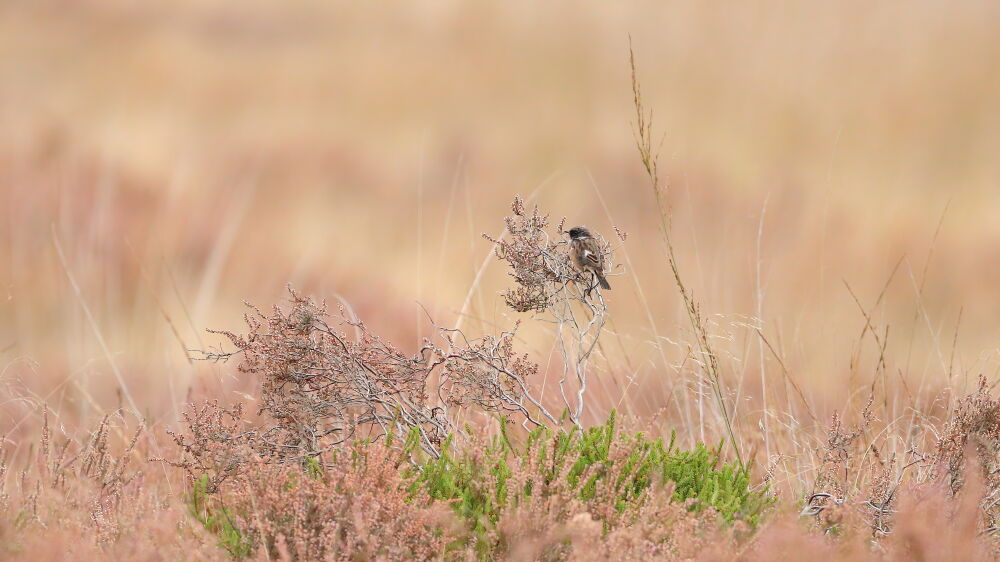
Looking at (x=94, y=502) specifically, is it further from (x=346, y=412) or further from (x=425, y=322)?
(x=425, y=322)

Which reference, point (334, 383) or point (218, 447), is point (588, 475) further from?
point (218, 447)

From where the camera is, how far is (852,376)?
4.49 metres

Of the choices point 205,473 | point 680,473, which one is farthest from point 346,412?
point 680,473

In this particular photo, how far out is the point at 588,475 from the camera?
260 centimetres

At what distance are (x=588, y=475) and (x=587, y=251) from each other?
0.70m

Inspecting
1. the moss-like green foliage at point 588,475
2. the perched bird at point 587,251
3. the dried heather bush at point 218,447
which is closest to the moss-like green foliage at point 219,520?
the dried heather bush at point 218,447

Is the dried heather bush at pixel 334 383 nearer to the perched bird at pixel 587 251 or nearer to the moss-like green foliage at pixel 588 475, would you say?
the moss-like green foliage at pixel 588 475

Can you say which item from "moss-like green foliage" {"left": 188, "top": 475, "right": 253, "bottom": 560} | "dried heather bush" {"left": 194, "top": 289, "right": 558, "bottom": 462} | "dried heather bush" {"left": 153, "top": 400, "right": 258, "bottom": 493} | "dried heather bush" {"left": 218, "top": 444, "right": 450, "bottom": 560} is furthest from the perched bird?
"moss-like green foliage" {"left": 188, "top": 475, "right": 253, "bottom": 560}

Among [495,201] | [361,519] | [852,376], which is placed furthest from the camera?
[495,201]

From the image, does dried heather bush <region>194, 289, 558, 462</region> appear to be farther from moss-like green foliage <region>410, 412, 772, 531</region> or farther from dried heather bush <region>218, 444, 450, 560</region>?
dried heather bush <region>218, 444, 450, 560</region>

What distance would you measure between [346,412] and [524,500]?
85cm

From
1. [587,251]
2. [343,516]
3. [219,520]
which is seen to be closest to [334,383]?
[219,520]

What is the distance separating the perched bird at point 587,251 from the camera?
2.96m

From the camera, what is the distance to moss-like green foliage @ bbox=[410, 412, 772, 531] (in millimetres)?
2611
